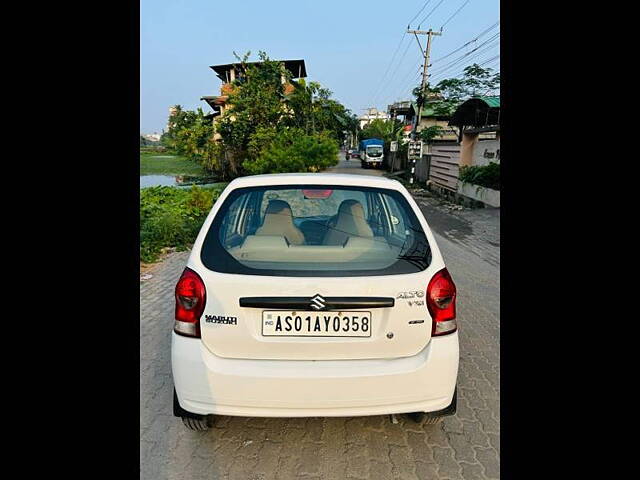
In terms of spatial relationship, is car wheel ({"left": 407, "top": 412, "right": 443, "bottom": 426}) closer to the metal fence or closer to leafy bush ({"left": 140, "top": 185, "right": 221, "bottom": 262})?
leafy bush ({"left": 140, "top": 185, "right": 221, "bottom": 262})

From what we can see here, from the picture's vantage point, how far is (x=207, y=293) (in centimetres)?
188

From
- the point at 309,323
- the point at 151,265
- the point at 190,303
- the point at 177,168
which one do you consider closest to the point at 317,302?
the point at 309,323

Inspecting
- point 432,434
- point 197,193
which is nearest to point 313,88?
point 197,193

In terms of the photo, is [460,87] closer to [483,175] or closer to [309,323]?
[483,175]

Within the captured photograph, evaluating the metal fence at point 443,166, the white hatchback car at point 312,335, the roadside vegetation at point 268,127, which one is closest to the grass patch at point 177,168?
the roadside vegetation at point 268,127

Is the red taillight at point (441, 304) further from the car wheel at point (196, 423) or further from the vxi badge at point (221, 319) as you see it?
the car wheel at point (196, 423)

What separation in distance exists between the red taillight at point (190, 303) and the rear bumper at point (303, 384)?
0.05 meters

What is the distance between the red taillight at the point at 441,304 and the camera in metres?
1.95

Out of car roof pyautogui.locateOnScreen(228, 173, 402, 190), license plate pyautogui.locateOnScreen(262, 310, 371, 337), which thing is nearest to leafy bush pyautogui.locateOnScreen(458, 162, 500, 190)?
car roof pyautogui.locateOnScreen(228, 173, 402, 190)

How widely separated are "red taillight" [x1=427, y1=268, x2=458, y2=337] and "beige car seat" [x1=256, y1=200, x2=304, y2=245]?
83 cm

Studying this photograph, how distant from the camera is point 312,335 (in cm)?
187

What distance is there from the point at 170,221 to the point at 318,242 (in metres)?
6.67
